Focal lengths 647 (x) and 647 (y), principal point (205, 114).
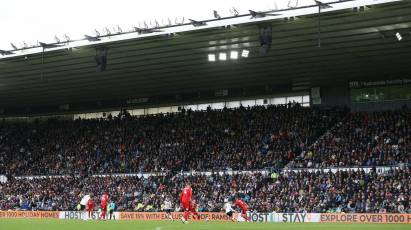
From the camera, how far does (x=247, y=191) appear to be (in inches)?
1554

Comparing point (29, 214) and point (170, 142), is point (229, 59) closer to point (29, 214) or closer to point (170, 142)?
point (170, 142)

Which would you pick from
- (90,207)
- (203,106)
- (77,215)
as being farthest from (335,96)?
(77,215)

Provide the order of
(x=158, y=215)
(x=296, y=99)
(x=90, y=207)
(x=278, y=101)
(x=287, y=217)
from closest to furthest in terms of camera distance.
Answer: (x=287, y=217)
(x=158, y=215)
(x=90, y=207)
(x=296, y=99)
(x=278, y=101)

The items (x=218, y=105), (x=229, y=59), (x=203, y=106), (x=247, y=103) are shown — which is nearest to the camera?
(x=229, y=59)

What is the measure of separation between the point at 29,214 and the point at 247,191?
54.1ft

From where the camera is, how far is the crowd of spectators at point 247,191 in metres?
34.0

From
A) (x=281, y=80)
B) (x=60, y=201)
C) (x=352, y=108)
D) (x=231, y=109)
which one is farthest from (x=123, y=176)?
(x=352, y=108)

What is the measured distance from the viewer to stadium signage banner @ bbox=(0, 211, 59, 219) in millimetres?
44691

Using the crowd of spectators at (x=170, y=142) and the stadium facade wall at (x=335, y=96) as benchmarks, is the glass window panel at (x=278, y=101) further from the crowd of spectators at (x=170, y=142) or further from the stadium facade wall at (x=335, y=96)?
the stadium facade wall at (x=335, y=96)

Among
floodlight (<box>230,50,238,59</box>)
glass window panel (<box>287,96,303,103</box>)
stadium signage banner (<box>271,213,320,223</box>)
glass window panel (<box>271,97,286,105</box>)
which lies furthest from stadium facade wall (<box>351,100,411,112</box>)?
stadium signage banner (<box>271,213,320,223</box>)

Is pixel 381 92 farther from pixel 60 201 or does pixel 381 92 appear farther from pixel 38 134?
pixel 38 134

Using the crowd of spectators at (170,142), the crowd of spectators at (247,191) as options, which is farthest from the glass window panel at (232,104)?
the crowd of spectators at (247,191)

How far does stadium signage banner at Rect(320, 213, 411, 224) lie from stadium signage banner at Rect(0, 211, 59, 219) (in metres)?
20.2

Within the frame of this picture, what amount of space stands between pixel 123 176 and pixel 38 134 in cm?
1679
